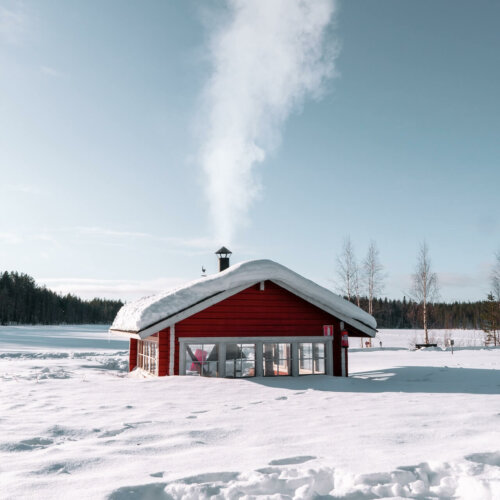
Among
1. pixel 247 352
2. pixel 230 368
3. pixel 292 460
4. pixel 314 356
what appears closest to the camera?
pixel 292 460

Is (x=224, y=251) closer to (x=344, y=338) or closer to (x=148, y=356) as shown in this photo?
(x=148, y=356)

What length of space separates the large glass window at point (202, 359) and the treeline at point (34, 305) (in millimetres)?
81383

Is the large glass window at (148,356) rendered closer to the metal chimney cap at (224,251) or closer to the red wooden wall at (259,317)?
the red wooden wall at (259,317)

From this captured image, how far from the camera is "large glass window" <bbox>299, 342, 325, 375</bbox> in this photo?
15.3 meters

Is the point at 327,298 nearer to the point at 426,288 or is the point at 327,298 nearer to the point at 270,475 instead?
the point at 270,475

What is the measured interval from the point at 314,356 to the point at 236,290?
368 centimetres

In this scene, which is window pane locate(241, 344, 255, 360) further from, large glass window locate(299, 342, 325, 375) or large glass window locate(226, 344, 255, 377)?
large glass window locate(299, 342, 325, 375)

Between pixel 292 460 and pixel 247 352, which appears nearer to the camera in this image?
pixel 292 460

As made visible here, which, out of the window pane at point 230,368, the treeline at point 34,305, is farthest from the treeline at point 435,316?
the window pane at point 230,368

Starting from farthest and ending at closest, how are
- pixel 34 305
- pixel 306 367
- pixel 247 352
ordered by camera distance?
pixel 34 305, pixel 306 367, pixel 247 352

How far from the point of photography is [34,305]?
309ft

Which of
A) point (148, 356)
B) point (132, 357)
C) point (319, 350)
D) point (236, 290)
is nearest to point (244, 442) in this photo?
point (236, 290)

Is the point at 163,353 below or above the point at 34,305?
below

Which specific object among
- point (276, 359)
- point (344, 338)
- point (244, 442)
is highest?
point (344, 338)
